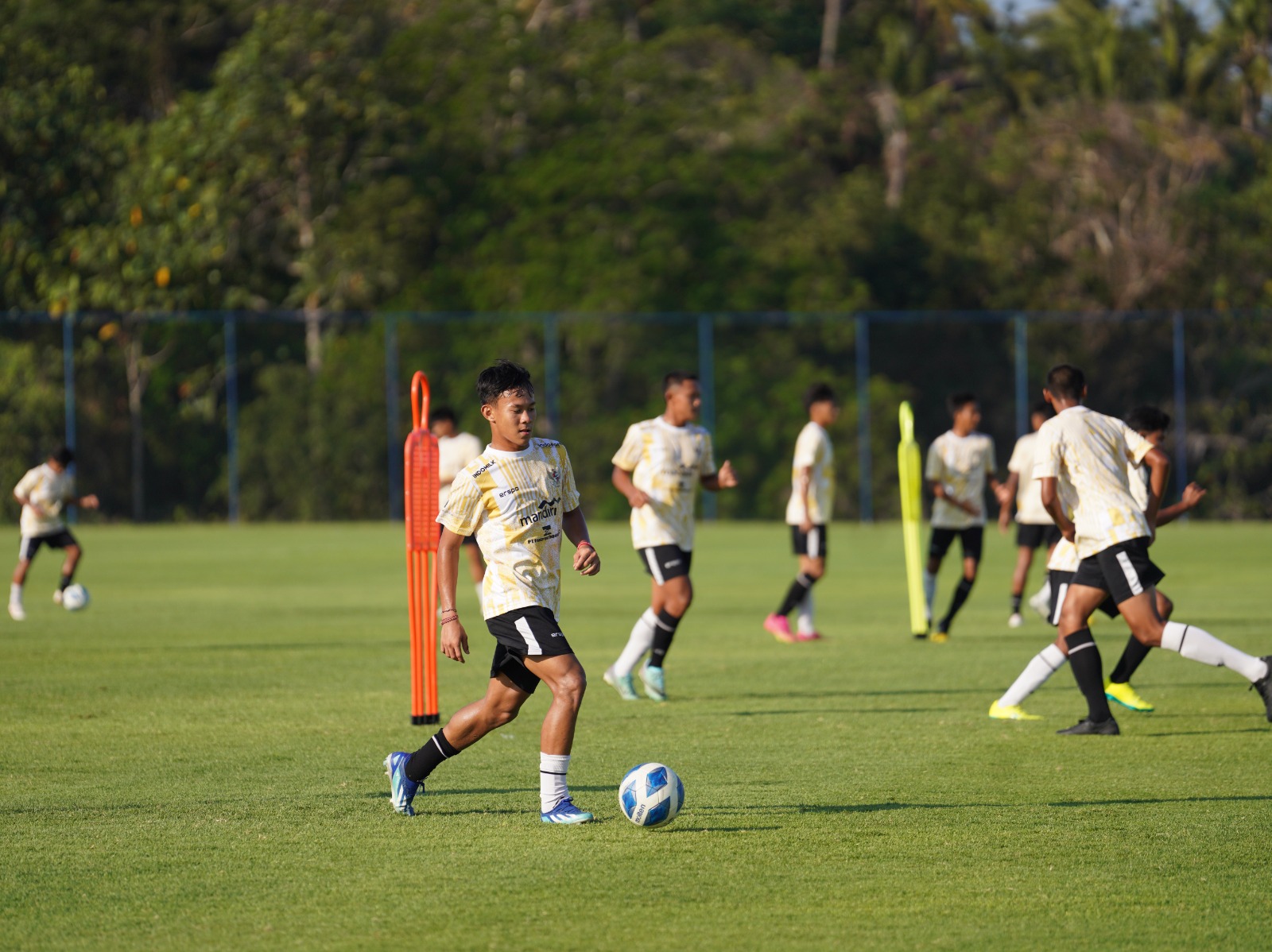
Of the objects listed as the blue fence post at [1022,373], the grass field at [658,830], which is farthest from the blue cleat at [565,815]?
the blue fence post at [1022,373]

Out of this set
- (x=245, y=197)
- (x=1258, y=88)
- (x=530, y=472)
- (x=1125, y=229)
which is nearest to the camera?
(x=530, y=472)

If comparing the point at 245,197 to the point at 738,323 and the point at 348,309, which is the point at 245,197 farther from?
the point at 738,323

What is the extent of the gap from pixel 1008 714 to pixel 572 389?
840 inches

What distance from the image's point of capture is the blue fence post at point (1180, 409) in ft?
97.1

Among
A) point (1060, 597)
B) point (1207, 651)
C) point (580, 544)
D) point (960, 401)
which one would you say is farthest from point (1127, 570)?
point (960, 401)

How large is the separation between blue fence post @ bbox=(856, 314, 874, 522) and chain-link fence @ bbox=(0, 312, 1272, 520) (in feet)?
0.11

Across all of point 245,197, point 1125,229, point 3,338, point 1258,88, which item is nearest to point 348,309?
point 245,197

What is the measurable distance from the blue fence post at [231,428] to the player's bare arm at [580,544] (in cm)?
2306

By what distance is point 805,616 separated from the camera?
530 inches

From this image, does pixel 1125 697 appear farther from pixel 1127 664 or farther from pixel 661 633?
pixel 661 633

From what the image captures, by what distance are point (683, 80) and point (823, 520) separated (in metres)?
24.6

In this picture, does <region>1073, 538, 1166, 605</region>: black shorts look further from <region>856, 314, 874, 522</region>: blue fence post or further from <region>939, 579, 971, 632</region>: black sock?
<region>856, 314, 874, 522</region>: blue fence post

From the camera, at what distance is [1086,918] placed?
5.15 metres

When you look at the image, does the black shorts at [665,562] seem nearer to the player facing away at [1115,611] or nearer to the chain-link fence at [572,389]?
the player facing away at [1115,611]
